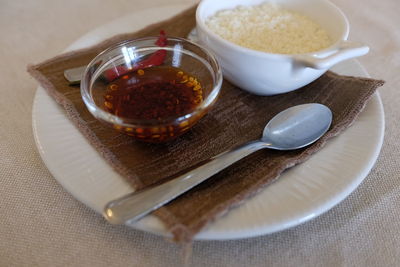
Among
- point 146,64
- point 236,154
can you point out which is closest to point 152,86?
point 146,64

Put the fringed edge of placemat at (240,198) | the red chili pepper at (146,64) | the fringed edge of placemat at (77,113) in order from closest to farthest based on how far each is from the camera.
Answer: the fringed edge of placemat at (240,198), the fringed edge of placemat at (77,113), the red chili pepper at (146,64)

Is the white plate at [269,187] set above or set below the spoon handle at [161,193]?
below

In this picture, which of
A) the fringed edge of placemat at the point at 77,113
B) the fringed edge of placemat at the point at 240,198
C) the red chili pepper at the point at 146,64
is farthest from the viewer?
the red chili pepper at the point at 146,64

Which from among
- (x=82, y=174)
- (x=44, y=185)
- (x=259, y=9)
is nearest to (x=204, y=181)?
(x=82, y=174)

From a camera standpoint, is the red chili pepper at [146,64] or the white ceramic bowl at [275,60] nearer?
the white ceramic bowl at [275,60]

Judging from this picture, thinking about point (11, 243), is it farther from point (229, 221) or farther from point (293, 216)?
point (293, 216)

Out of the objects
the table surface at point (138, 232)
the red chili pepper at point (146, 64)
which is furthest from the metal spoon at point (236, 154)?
the red chili pepper at point (146, 64)

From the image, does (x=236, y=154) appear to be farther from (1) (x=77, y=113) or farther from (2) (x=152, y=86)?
(1) (x=77, y=113)

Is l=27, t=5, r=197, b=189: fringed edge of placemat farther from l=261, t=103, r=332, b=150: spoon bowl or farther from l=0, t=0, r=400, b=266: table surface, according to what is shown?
l=261, t=103, r=332, b=150: spoon bowl

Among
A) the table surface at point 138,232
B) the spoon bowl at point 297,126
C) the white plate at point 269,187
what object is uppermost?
the spoon bowl at point 297,126

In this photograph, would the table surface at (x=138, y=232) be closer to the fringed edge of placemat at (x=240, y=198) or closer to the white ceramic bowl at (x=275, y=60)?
Answer: the fringed edge of placemat at (x=240, y=198)
